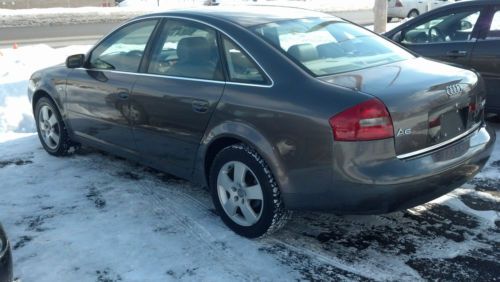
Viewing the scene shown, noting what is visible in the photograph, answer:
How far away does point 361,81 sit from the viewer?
3.50m

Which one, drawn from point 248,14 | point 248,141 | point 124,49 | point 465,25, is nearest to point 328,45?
point 248,14

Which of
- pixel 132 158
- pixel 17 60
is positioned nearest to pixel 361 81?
pixel 132 158

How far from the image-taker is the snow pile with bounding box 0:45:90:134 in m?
7.25

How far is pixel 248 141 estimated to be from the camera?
3.68m

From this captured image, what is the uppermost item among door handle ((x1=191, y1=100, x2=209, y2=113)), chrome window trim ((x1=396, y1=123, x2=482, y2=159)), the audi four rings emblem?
the audi four rings emblem

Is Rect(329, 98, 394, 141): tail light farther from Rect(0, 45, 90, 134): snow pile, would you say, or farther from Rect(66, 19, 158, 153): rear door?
Rect(0, 45, 90, 134): snow pile

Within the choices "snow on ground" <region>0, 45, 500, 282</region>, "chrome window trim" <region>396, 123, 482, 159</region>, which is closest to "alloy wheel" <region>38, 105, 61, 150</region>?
"snow on ground" <region>0, 45, 500, 282</region>

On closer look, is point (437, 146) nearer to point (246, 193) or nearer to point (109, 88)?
point (246, 193)

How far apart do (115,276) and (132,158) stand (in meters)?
1.55

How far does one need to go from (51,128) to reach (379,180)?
3.86m

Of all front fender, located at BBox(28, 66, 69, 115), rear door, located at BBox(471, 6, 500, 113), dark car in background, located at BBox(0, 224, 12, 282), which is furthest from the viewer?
rear door, located at BBox(471, 6, 500, 113)

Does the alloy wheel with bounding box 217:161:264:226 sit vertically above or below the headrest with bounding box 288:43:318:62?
below

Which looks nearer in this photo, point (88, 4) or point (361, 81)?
point (361, 81)

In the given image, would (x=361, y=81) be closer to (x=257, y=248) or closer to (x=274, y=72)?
(x=274, y=72)
